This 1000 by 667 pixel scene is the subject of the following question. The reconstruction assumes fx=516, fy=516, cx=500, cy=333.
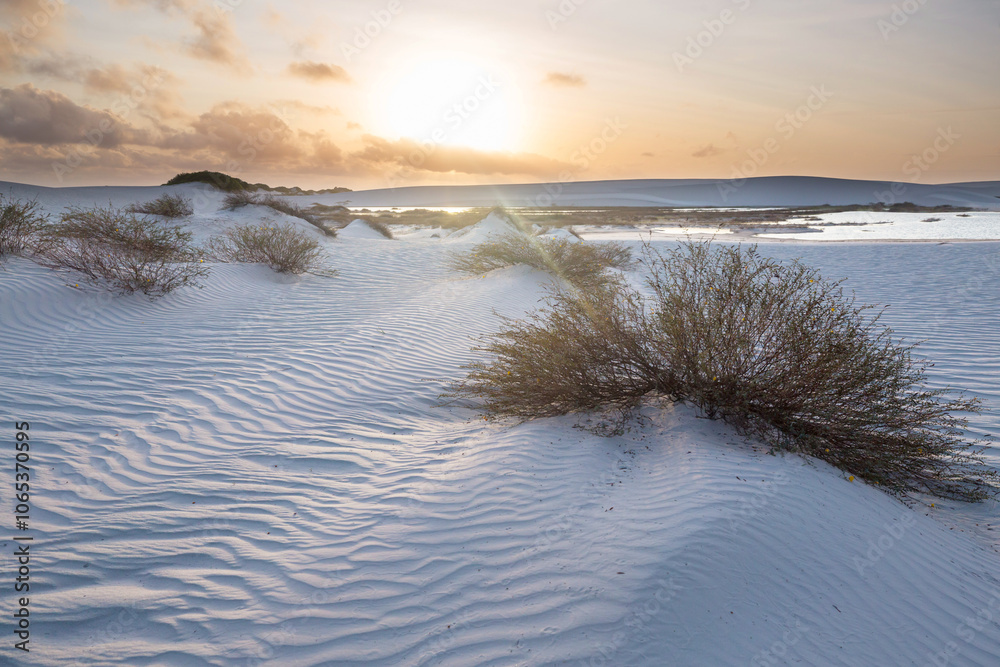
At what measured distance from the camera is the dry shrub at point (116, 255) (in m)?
8.74

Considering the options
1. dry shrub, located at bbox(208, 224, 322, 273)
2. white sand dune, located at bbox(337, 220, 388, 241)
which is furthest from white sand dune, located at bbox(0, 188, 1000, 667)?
white sand dune, located at bbox(337, 220, 388, 241)

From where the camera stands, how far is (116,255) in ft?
29.9

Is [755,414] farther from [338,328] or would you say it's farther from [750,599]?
[338,328]

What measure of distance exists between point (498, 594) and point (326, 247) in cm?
1726

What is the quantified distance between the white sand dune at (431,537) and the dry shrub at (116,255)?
270 cm

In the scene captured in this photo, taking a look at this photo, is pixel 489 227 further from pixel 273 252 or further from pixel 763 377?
pixel 763 377

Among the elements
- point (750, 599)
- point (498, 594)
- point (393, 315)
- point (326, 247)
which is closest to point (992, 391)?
point (750, 599)

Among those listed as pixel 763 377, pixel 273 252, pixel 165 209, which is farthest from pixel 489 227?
pixel 763 377

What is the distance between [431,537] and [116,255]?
8.91m

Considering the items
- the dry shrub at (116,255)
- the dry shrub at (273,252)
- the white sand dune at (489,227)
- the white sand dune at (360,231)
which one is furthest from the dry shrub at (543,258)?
the white sand dune at (360,231)

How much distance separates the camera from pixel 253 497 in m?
4.01

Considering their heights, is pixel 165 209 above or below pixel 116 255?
above

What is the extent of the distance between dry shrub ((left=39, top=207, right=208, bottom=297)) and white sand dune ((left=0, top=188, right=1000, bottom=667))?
270 centimetres

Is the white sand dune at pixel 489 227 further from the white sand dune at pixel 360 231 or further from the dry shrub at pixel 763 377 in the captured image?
the dry shrub at pixel 763 377
